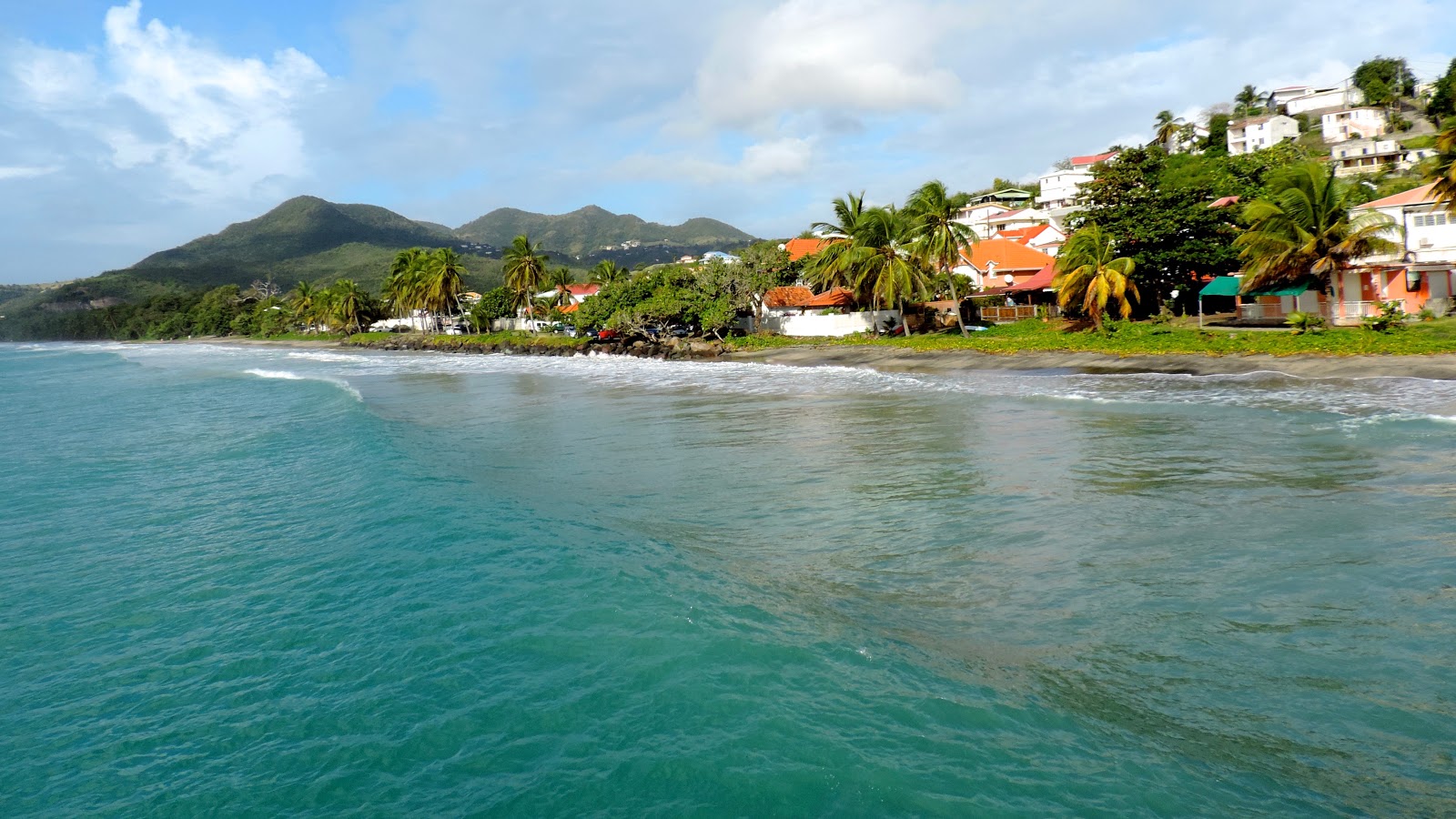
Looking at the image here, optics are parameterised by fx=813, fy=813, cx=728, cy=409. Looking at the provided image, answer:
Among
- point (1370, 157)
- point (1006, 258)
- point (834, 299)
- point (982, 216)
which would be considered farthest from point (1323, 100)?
point (834, 299)

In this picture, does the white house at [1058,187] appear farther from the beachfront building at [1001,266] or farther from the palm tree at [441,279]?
the palm tree at [441,279]

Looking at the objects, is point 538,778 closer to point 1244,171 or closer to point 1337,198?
point 1337,198

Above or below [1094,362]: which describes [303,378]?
above

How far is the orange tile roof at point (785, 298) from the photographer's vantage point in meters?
51.1

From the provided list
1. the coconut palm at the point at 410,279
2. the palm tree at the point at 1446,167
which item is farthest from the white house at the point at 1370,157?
the coconut palm at the point at 410,279

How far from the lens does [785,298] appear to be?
51562 millimetres

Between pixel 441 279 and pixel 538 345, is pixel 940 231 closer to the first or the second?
pixel 538 345

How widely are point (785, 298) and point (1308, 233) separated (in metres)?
28.3

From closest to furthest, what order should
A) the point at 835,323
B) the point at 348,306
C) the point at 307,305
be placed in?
the point at 835,323 → the point at 348,306 → the point at 307,305

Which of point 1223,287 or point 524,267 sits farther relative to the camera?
point 524,267

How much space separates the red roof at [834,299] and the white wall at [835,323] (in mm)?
1903

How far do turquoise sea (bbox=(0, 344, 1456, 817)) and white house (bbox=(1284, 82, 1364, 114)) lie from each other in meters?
113

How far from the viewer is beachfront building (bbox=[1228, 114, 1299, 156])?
9150 centimetres

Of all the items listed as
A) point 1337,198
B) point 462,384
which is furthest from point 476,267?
point 1337,198
